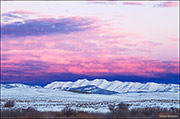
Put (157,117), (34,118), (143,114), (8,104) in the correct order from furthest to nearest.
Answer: (8,104) → (143,114) → (157,117) → (34,118)

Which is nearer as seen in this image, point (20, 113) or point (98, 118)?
point (98, 118)

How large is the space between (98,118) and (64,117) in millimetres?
2463

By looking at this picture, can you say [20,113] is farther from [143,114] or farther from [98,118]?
[143,114]

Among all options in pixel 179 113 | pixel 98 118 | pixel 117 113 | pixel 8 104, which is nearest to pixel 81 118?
pixel 98 118

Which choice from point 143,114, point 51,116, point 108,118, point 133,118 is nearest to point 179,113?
point 143,114

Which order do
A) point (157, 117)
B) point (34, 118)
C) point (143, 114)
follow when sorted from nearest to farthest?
point (34, 118)
point (157, 117)
point (143, 114)

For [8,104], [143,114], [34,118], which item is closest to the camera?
[34,118]

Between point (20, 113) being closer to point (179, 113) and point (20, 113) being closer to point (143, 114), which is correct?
point (143, 114)

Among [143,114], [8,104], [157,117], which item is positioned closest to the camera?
[157,117]

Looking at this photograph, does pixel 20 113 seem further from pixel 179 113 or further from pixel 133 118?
pixel 179 113

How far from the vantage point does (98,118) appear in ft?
73.7

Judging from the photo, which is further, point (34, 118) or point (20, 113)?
point (20, 113)

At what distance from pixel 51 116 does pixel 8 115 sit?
11.3 ft

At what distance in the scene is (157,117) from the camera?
23344 mm
